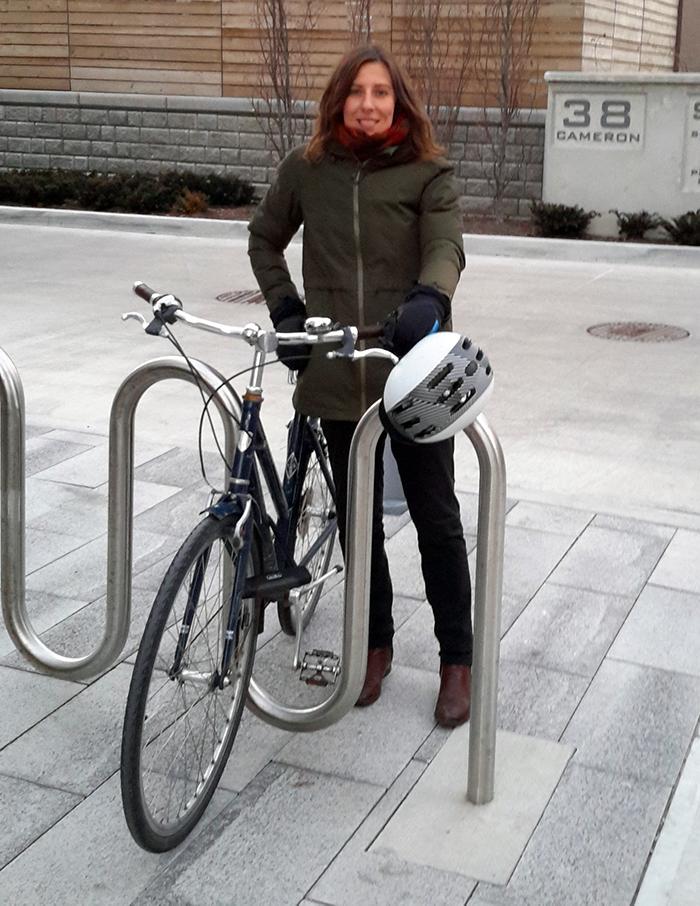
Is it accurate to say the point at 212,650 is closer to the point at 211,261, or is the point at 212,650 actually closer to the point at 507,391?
the point at 507,391

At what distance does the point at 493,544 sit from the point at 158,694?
0.90 meters

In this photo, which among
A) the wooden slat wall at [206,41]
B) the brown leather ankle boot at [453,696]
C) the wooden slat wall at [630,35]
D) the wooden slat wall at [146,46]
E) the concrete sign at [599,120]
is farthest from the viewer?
the wooden slat wall at [146,46]

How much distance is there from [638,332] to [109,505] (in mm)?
6631

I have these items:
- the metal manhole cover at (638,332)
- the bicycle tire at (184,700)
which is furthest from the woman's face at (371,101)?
the metal manhole cover at (638,332)

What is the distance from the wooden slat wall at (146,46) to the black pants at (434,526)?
15.8 metres

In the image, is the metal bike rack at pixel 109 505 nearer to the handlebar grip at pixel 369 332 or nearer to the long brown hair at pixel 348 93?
the handlebar grip at pixel 369 332

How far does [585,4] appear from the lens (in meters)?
17.1

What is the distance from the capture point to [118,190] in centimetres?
1631

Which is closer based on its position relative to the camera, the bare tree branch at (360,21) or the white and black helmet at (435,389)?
the white and black helmet at (435,389)

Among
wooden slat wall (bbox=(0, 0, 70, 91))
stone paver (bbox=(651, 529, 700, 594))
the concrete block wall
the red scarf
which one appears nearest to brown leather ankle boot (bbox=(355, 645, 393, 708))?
stone paver (bbox=(651, 529, 700, 594))

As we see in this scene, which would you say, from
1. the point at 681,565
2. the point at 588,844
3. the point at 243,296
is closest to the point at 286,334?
the point at 588,844

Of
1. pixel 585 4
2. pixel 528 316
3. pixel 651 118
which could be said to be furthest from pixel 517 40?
pixel 528 316

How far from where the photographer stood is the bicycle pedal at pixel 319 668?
3984 millimetres

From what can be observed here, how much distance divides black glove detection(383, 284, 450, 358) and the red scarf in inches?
20.1
